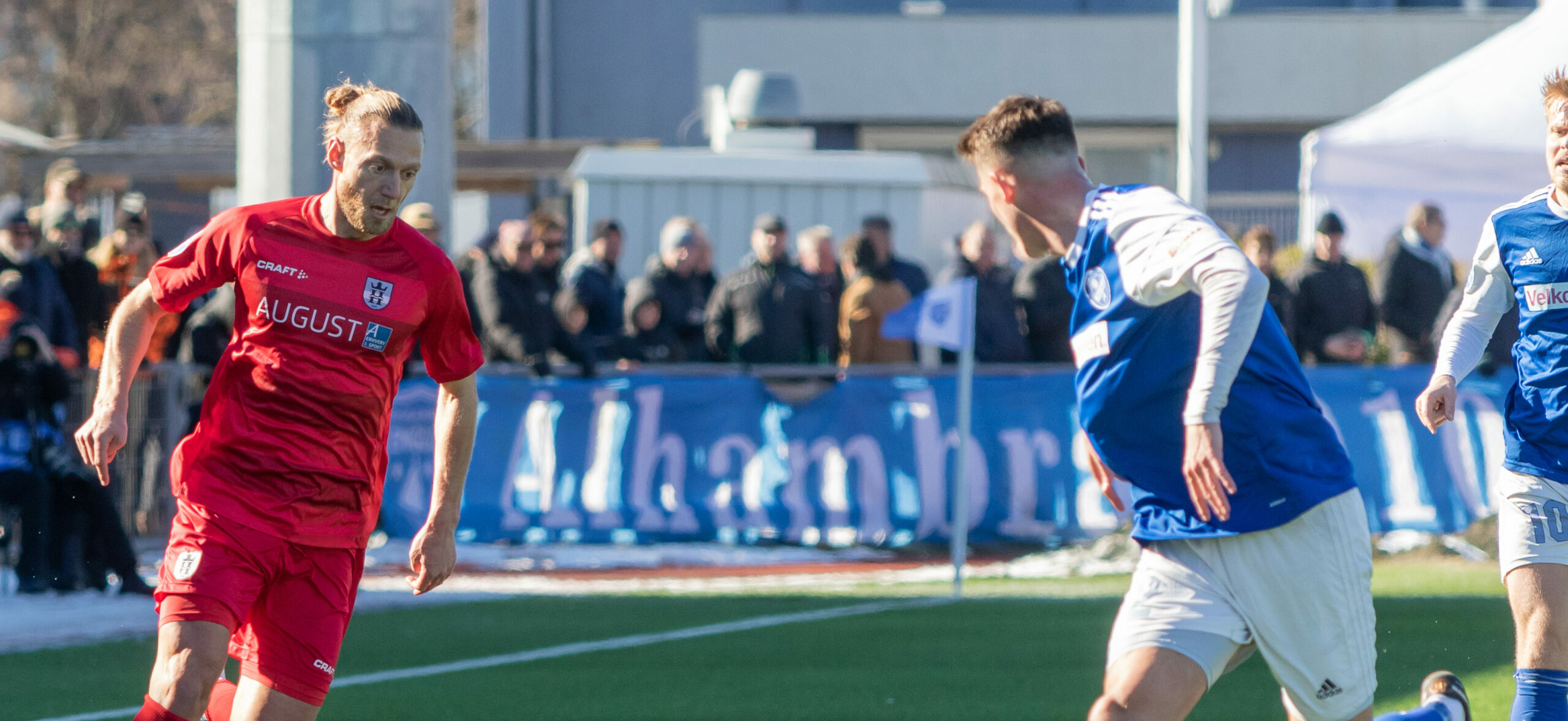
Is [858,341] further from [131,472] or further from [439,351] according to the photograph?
[439,351]

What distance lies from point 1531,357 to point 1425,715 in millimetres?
1049

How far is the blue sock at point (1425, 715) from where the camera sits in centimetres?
524

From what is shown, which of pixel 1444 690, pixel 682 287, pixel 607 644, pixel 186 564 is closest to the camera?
pixel 186 564

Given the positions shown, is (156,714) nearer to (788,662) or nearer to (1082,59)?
(788,662)

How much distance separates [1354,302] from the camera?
1390 centimetres

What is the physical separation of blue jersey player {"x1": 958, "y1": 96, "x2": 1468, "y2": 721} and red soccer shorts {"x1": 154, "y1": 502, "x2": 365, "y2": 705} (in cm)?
195

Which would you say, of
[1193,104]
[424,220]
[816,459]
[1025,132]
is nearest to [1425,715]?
[1025,132]

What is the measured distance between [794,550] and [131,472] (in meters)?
4.16

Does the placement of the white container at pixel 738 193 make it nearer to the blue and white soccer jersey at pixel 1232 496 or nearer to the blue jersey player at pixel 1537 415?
the blue jersey player at pixel 1537 415

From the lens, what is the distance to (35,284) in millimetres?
11695

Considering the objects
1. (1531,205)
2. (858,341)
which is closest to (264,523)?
(1531,205)

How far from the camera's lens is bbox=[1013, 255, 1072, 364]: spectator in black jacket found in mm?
13242

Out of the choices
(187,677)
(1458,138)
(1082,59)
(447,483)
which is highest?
(1082,59)

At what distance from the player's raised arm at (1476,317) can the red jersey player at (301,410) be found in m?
2.75
